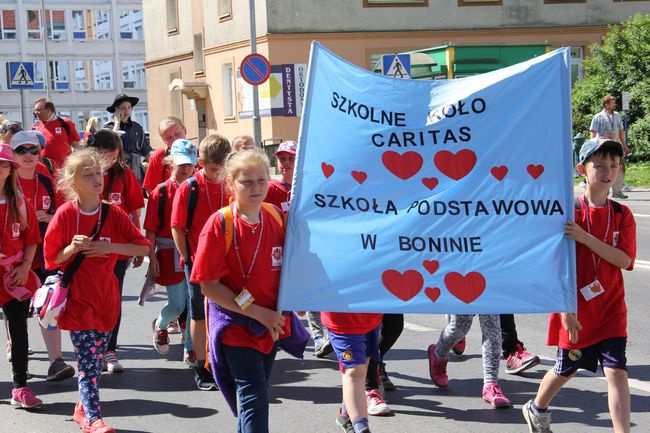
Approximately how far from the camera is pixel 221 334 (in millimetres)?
4945

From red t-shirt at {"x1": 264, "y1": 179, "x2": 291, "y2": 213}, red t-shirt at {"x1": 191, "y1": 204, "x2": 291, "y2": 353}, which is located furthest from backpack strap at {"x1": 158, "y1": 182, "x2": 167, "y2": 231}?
red t-shirt at {"x1": 191, "y1": 204, "x2": 291, "y2": 353}

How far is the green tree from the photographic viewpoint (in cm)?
2922

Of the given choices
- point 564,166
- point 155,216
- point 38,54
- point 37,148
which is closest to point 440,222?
point 564,166

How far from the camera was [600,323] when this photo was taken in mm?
5398

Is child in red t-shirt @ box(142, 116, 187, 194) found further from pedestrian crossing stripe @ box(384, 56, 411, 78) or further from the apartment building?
the apartment building

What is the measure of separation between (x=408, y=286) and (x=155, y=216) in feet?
11.1

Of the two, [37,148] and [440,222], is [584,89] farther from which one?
[440,222]

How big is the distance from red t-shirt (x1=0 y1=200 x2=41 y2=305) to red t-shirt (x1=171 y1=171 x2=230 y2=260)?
37.2 inches

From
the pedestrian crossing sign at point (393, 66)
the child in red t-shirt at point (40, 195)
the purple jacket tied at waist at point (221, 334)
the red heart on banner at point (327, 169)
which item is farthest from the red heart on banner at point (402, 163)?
the pedestrian crossing sign at point (393, 66)

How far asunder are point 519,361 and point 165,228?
277cm

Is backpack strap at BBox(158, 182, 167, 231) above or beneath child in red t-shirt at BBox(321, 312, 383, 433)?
above

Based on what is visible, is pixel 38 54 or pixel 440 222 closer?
pixel 440 222

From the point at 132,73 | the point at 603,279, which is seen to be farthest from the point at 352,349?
the point at 132,73

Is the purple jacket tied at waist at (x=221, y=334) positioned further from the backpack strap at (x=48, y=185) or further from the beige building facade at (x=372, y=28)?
the beige building facade at (x=372, y=28)
